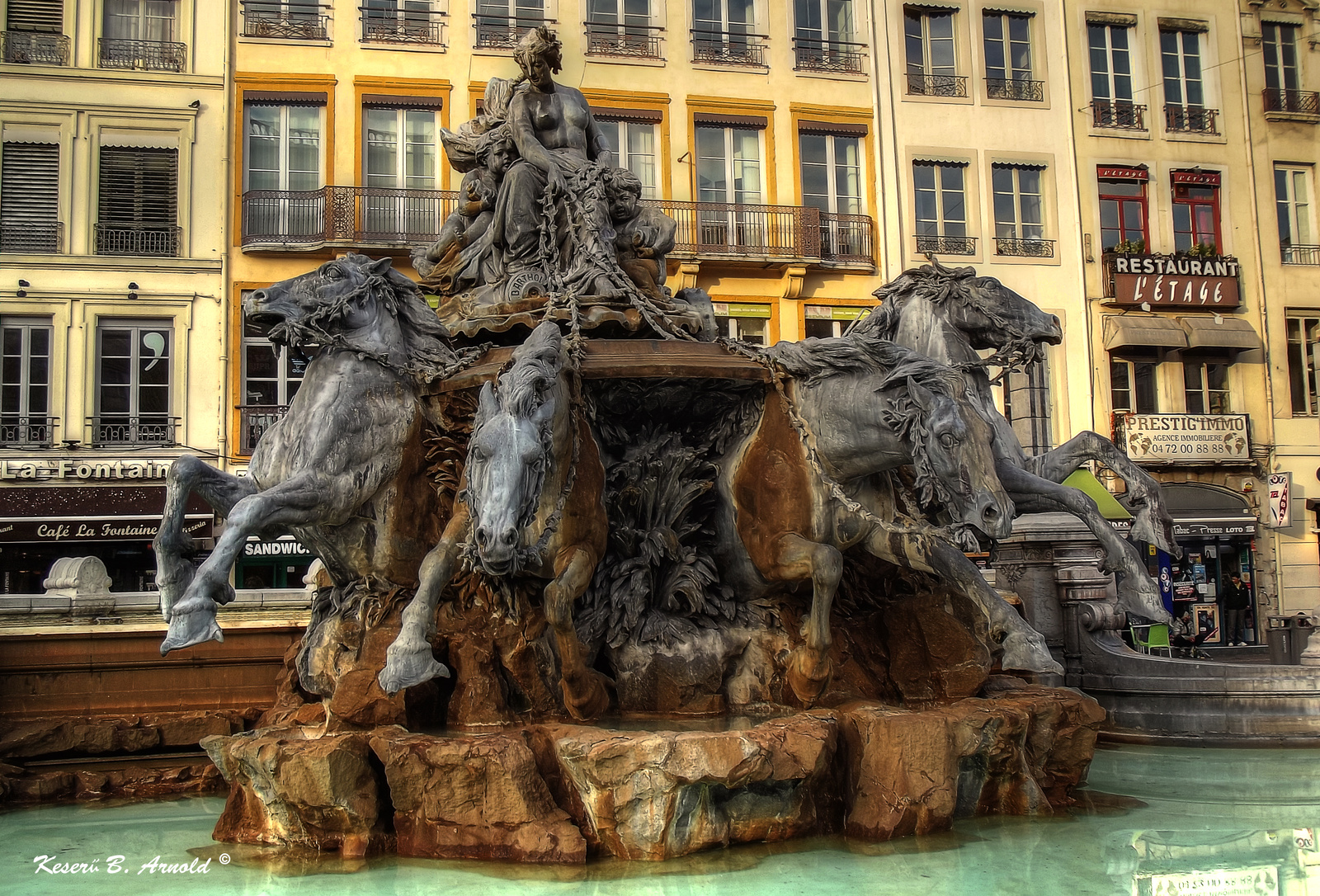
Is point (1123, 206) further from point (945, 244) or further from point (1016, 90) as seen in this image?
point (945, 244)

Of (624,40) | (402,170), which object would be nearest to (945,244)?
(624,40)

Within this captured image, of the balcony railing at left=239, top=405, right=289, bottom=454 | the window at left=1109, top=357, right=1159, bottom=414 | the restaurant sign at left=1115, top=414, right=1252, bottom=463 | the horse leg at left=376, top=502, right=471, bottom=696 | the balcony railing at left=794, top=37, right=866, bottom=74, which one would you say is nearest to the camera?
the horse leg at left=376, top=502, right=471, bottom=696

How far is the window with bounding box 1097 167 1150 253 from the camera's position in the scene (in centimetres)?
3003

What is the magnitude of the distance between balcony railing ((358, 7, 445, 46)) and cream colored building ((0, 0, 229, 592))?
299 centimetres

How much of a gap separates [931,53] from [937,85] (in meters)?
0.98

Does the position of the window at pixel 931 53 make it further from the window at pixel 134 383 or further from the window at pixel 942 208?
the window at pixel 134 383

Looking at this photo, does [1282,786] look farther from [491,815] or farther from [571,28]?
[571,28]

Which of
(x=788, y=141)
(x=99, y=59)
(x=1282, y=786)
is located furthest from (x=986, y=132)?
(x=1282, y=786)

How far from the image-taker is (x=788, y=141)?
28375 millimetres

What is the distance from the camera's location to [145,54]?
25.8m

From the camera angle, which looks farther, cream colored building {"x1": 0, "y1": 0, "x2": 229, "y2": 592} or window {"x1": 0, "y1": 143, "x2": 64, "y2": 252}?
window {"x1": 0, "y1": 143, "x2": 64, "y2": 252}

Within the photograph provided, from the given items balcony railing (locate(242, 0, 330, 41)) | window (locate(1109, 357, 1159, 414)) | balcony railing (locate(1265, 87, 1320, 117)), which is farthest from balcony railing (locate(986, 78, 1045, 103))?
balcony railing (locate(242, 0, 330, 41))

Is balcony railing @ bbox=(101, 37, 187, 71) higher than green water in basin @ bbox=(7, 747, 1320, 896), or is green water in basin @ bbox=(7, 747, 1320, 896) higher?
balcony railing @ bbox=(101, 37, 187, 71)

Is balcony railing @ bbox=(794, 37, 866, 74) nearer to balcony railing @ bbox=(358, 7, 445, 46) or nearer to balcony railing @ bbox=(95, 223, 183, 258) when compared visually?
balcony railing @ bbox=(358, 7, 445, 46)
